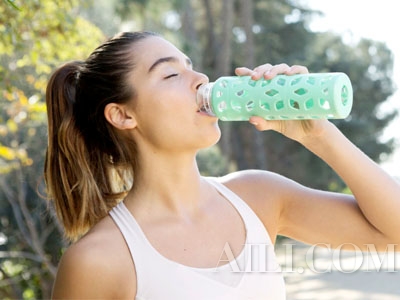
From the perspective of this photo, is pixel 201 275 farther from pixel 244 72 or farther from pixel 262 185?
pixel 244 72

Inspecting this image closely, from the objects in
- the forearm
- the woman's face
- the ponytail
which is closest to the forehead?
the woman's face

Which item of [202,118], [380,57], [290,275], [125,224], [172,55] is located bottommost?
[290,275]

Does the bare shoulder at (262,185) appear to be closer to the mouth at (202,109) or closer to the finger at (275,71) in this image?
the mouth at (202,109)

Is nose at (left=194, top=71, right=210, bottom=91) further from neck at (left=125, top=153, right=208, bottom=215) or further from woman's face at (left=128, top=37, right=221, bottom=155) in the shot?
neck at (left=125, top=153, right=208, bottom=215)

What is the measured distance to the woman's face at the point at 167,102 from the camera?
5.83 ft

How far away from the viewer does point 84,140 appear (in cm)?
206

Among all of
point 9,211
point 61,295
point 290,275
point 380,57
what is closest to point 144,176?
point 61,295

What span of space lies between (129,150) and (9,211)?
5257 mm

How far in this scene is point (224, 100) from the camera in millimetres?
1682

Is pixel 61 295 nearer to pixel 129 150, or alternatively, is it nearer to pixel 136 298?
pixel 136 298

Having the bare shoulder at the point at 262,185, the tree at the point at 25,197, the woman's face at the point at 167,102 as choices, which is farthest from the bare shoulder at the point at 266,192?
the tree at the point at 25,197

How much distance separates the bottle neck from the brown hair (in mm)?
284

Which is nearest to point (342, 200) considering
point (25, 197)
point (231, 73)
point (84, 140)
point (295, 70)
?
point (295, 70)

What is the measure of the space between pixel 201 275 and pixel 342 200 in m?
0.46
